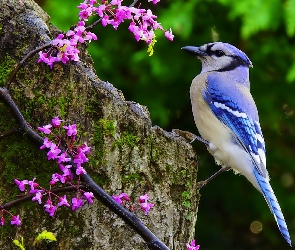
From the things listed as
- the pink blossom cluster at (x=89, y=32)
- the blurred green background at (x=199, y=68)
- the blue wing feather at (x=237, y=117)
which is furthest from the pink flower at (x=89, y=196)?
the blurred green background at (x=199, y=68)

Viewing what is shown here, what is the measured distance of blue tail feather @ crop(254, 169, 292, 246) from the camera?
2.74m

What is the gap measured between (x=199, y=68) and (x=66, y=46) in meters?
2.97

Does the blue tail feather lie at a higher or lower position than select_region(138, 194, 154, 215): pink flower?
higher

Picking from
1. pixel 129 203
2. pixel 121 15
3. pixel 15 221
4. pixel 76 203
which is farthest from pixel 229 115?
pixel 15 221

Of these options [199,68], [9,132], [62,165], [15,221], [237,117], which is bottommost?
[15,221]

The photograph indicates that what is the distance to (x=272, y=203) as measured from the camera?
3.01 meters

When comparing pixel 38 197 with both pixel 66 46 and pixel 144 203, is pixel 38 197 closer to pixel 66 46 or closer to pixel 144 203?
pixel 144 203

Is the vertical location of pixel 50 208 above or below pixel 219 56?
below

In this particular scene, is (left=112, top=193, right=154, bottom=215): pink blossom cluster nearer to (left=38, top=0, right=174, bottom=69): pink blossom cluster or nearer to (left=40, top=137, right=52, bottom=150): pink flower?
(left=40, top=137, right=52, bottom=150): pink flower

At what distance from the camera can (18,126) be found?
2236mm

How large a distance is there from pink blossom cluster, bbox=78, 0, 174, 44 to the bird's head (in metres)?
1.39

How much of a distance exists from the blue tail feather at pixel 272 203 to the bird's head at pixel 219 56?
71 cm

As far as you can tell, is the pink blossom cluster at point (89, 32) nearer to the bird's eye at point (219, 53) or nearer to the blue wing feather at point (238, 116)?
the blue wing feather at point (238, 116)

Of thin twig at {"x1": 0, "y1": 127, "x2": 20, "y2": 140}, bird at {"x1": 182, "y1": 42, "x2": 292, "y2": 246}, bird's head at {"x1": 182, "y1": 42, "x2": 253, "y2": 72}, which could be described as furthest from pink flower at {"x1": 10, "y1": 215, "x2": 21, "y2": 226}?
bird's head at {"x1": 182, "y1": 42, "x2": 253, "y2": 72}
